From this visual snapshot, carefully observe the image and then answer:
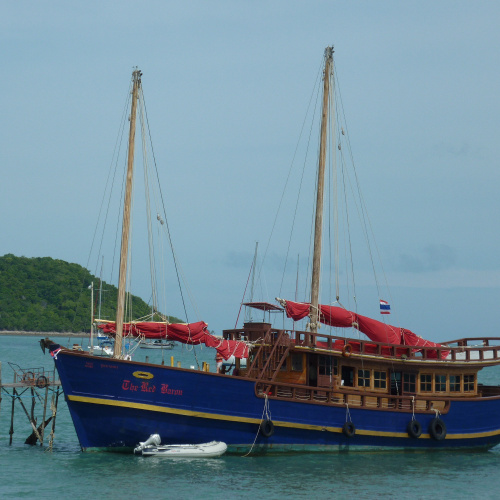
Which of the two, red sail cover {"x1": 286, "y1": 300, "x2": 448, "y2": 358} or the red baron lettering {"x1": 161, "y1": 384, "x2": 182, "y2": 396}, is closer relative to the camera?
the red baron lettering {"x1": 161, "y1": 384, "x2": 182, "y2": 396}

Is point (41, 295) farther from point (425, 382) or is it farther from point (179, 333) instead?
point (425, 382)

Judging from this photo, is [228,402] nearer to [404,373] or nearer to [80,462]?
[80,462]

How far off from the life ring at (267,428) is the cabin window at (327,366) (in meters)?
2.70

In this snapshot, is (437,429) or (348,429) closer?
(348,429)

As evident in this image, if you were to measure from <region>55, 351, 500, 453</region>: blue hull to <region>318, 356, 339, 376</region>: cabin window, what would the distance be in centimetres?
128

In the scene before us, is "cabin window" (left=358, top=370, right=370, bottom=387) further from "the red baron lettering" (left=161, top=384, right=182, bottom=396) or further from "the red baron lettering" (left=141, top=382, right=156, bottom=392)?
"the red baron lettering" (left=141, top=382, right=156, bottom=392)

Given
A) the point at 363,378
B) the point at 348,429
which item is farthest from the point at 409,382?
the point at 348,429

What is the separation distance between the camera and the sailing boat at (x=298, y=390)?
2398 cm

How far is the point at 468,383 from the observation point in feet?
95.3

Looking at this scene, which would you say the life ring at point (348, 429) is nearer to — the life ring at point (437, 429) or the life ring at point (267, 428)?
the life ring at point (267, 428)

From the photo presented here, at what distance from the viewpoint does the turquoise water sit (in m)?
20.8

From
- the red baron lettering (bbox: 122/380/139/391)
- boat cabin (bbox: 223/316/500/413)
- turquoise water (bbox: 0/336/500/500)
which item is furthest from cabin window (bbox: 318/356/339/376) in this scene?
the red baron lettering (bbox: 122/380/139/391)

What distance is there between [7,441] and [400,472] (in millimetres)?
14425

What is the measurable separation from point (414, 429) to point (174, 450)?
8.33m
